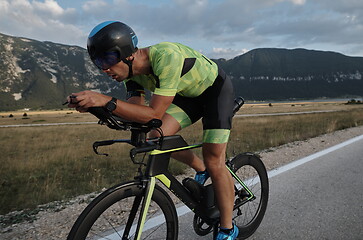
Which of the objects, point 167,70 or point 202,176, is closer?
point 167,70

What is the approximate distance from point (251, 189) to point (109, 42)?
2.40m

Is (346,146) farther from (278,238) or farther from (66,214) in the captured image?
(66,214)

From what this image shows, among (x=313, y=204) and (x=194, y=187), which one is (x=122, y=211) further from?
(x=313, y=204)

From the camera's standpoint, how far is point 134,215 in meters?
2.10

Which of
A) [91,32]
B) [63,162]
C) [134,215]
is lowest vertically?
[63,162]

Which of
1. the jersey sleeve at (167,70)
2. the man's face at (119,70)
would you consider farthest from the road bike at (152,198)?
the man's face at (119,70)

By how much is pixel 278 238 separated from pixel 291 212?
0.74 meters

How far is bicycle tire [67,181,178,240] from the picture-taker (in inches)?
69.2

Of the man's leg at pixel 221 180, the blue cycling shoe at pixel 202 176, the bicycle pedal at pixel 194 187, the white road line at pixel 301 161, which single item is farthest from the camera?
the white road line at pixel 301 161

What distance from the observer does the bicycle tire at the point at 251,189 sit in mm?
3131

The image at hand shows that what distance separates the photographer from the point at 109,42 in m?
1.91

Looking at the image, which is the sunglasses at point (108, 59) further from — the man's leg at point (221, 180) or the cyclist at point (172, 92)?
the man's leg at point (221, 180)

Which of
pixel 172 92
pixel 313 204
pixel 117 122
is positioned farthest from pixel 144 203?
pixel 313 204

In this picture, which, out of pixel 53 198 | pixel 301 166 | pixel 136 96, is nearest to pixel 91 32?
pixel 136 96
